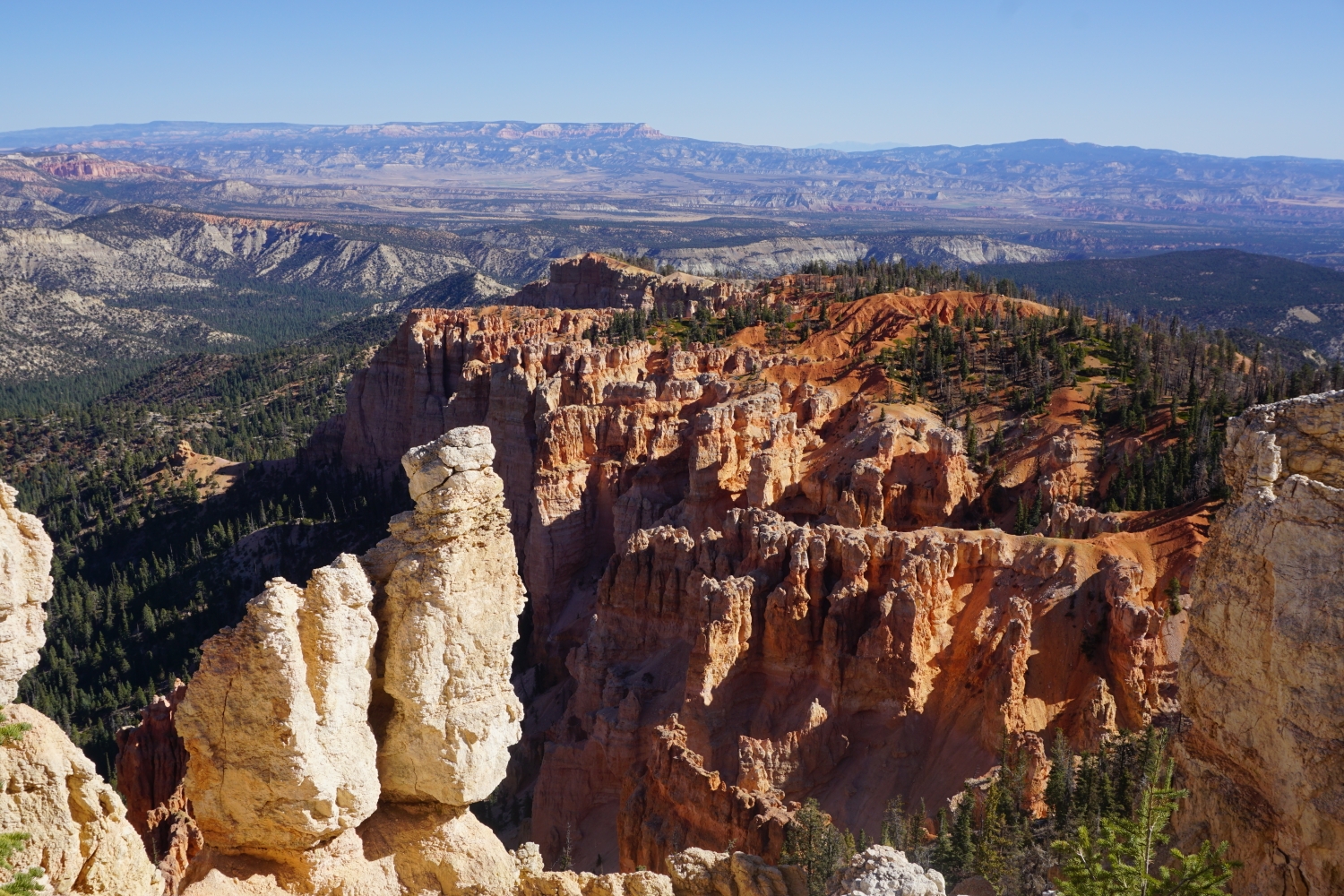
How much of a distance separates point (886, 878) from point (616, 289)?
8227cm

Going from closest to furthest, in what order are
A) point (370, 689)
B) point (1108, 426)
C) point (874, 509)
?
point (370, 689), point (874, 509), point (1108, 426)

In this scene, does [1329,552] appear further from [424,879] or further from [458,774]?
[424,879]

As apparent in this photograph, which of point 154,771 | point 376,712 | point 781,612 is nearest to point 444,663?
point 376,712

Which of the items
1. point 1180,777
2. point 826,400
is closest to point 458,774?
point 1180,777

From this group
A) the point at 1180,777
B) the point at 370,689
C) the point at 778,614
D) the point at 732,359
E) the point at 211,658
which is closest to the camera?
the point at 211,658

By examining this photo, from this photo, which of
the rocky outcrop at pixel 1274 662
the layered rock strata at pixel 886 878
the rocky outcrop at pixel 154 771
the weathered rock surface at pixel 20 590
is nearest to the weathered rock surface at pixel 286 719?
the weathered rock surface at pixel 20 590

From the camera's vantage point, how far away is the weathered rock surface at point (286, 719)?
43.1 ft

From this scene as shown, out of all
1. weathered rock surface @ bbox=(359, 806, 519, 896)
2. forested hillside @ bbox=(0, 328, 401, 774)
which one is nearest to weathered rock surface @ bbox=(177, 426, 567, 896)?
weathered rock surface @ bbox=(359, 806, 519, 896)

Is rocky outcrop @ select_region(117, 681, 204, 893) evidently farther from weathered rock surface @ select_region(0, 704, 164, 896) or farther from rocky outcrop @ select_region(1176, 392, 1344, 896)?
rocky outcrop @ select_region(1176, 392, 1344, 896)

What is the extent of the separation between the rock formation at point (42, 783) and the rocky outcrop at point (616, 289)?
2778 inches

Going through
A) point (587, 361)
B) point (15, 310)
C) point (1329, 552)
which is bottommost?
point (15, 310)

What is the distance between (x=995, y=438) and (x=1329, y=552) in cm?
3893

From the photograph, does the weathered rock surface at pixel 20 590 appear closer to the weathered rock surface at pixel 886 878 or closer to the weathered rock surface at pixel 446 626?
the weathered rock surface at pixel 446 626

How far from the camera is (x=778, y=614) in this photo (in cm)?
3356
